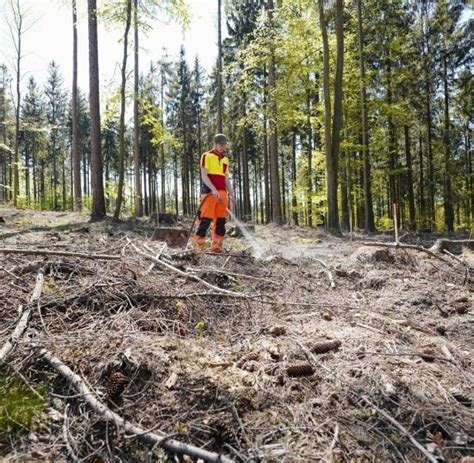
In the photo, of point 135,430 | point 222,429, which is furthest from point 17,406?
point 222,429

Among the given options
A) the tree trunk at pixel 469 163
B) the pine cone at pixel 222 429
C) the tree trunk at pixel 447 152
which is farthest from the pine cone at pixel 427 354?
the tree trunk at pixel 469 163

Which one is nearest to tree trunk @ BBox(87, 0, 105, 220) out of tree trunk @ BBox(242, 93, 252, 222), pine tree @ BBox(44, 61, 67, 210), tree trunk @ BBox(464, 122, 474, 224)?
tree trunk @ BBox(242, 93, 252, 222)

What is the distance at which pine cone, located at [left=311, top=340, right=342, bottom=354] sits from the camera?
2.69 meters

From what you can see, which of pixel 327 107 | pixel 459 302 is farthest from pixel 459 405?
pixel 327 107

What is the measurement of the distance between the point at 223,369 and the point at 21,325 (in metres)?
1.36

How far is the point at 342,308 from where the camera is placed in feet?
12.2

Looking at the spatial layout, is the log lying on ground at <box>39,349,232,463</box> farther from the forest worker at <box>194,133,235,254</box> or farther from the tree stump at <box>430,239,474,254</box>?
the tree stump at <box>430,239,474,254</box>

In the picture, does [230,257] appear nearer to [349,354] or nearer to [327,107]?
[349,354]

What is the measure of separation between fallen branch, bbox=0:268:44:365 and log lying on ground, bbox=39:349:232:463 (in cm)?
35

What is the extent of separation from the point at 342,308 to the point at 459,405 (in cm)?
169

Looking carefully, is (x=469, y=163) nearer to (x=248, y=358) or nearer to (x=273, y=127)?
(x=273, y=127)

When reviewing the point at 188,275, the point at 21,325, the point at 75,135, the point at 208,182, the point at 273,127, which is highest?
the point at 75,135

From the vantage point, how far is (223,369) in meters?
2.36

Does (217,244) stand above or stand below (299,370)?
above
